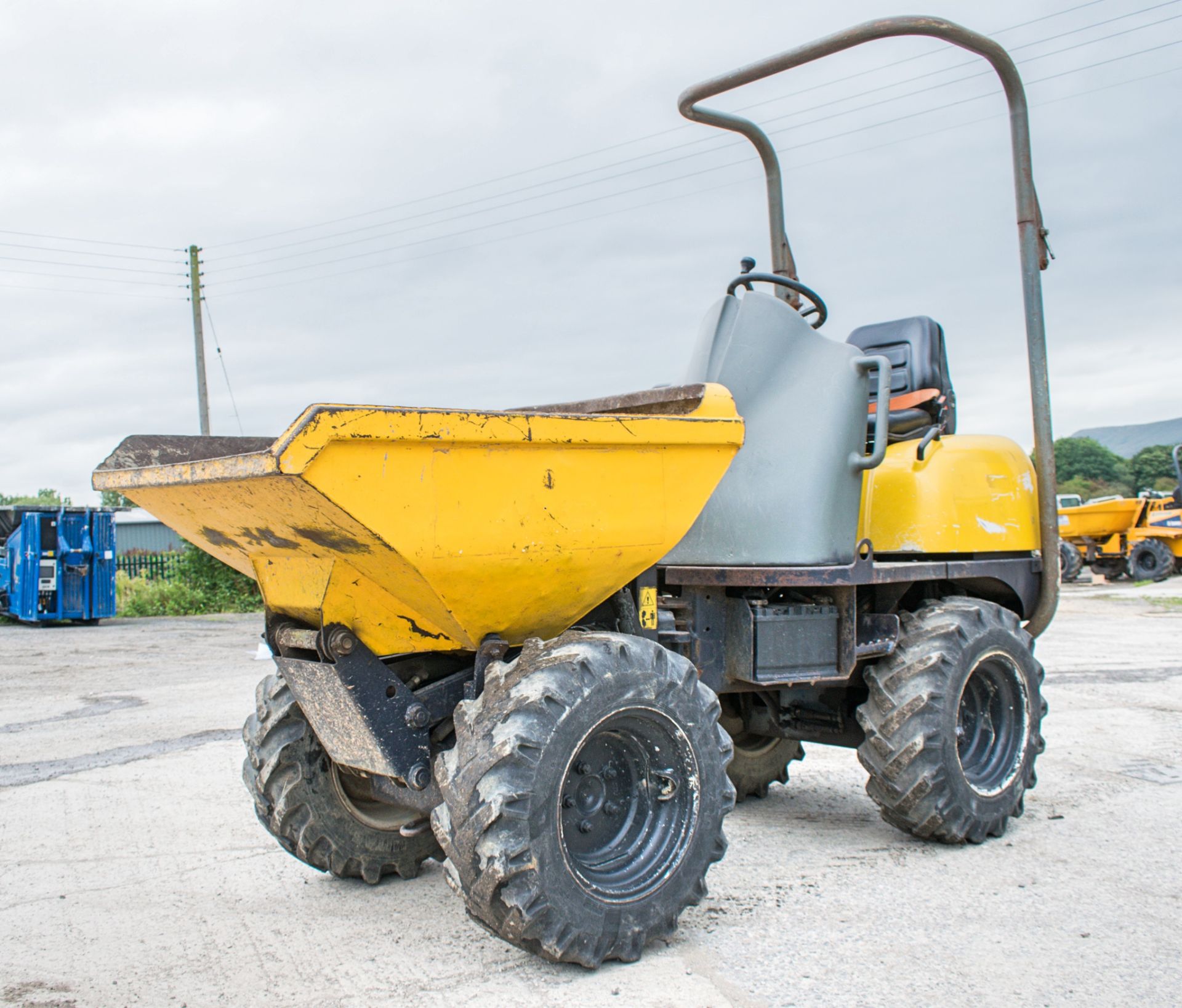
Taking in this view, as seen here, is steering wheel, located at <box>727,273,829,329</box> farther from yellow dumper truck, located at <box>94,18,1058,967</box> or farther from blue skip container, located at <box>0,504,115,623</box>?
blue skip container, located at <box>0,504,115,623</box>

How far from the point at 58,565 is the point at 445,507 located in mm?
16087

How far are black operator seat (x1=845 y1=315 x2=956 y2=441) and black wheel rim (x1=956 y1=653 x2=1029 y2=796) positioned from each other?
120 cm

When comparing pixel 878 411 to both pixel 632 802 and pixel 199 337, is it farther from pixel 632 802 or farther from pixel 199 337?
pixel 199 337

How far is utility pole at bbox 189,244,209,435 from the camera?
21750 mm

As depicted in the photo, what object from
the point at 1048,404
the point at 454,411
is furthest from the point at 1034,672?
the point at 454,411

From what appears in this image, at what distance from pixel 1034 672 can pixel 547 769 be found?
112 inches

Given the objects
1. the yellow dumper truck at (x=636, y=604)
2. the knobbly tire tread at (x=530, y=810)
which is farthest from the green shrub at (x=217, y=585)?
the knobbly tire tread at (x=530, y=810)

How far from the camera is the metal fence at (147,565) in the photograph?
23141 mm

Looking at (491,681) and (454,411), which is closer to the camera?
(454,411)

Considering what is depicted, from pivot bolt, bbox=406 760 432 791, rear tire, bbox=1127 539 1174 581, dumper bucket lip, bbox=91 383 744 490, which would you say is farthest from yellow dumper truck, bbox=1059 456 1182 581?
pivot bolt, bbox=406 760 432 791

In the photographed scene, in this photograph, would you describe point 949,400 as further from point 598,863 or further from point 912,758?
point 598,863

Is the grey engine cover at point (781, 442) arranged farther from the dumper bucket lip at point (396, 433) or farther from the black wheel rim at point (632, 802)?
the black wheel rim at point (632, 802)

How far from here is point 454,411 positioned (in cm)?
285

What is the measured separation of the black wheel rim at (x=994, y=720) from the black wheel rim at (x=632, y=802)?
6.34 feet
